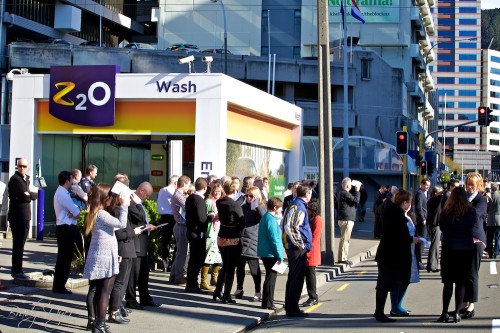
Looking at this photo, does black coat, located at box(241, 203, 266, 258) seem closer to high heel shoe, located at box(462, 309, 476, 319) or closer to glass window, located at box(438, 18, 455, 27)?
high heel shoe, located at box(462, 309, 476, 319)

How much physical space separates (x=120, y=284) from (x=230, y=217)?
2750mm

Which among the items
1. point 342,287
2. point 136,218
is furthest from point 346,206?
point 136,218

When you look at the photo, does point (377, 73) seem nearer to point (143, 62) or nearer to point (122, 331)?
point (143, 62)

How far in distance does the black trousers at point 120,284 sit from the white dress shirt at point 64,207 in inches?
91.7

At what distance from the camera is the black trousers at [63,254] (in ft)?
41.3

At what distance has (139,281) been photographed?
12078 millimetres

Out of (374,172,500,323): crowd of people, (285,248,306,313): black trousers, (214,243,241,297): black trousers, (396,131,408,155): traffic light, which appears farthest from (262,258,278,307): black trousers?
(396,131,408,155): traffic light

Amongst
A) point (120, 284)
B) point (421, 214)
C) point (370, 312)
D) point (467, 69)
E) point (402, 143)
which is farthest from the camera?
point (467, 69)

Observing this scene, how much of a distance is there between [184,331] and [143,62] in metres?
48.4

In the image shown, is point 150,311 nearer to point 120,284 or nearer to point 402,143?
point 120,284

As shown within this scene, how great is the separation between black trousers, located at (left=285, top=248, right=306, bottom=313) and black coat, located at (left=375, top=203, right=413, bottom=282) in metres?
1.17

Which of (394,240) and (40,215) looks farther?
(40,215)

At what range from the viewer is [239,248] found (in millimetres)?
12898

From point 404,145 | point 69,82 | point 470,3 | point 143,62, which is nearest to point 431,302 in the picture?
point 69,82
